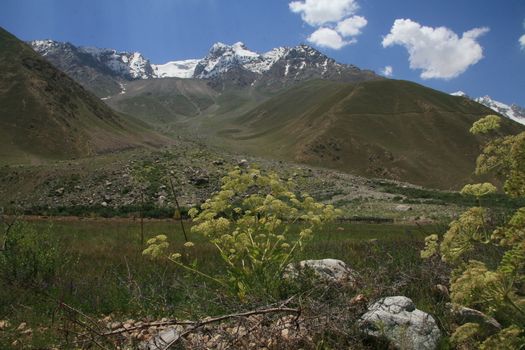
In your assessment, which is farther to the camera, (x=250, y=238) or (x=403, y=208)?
(x=403, y=208)

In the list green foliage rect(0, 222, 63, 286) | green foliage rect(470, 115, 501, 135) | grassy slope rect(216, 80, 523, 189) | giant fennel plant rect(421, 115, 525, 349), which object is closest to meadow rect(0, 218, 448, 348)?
green foliage rect(0, 222, 63, 286)

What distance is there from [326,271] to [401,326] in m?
3.25

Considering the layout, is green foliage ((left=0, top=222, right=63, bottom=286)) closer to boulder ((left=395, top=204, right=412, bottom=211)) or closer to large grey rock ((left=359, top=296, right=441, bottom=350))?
large grey rock ((left=359, top=296, right=441, bottom=350))

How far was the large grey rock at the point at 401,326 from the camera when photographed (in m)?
5.93

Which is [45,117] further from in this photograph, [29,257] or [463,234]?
[463,234]

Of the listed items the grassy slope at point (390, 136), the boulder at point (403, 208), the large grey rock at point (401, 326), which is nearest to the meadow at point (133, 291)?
the large grey rock at point (401, 326)

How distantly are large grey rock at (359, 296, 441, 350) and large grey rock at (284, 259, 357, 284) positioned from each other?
1.50m

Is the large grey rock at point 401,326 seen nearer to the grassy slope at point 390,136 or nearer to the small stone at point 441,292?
the small stone at point 441,292

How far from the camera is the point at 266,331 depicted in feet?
17.8

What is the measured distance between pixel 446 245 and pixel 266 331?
89.8 inches

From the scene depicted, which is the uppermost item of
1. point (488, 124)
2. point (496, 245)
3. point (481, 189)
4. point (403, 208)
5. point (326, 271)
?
point (488, 124)

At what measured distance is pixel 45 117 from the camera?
89438 millimetres

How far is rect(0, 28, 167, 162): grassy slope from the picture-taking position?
8231 centimetres

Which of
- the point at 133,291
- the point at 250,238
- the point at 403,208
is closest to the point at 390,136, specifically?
the point at 403,208
